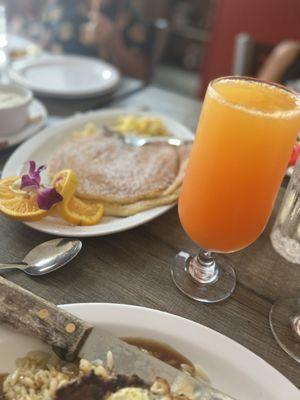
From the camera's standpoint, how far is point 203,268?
2.91 feet

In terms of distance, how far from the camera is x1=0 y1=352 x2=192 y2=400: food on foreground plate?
1.92 feet

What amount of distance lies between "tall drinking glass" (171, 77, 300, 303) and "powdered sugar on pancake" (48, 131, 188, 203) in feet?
0.70

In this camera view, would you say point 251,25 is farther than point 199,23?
No

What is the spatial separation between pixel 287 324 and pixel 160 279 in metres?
0.28

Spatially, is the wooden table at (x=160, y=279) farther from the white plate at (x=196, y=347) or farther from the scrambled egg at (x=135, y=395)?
the scrambled egg at (x=135, y=395)

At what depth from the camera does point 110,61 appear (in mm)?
2504

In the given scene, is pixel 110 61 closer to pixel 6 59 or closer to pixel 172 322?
pixel 6 59

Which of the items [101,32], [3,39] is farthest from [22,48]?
[101,32]

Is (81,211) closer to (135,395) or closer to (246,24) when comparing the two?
(135,395)

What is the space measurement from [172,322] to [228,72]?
338cm

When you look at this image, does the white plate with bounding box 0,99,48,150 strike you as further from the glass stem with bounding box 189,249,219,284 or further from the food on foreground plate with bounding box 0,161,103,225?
the glass stem with bounding box 189,249,219,284

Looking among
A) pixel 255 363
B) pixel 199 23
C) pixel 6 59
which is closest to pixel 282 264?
pixel 255 363

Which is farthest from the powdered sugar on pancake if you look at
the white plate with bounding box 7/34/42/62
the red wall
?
the red wall

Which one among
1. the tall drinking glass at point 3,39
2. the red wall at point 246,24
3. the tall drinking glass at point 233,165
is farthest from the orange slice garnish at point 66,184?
the red wall at point 246,24
